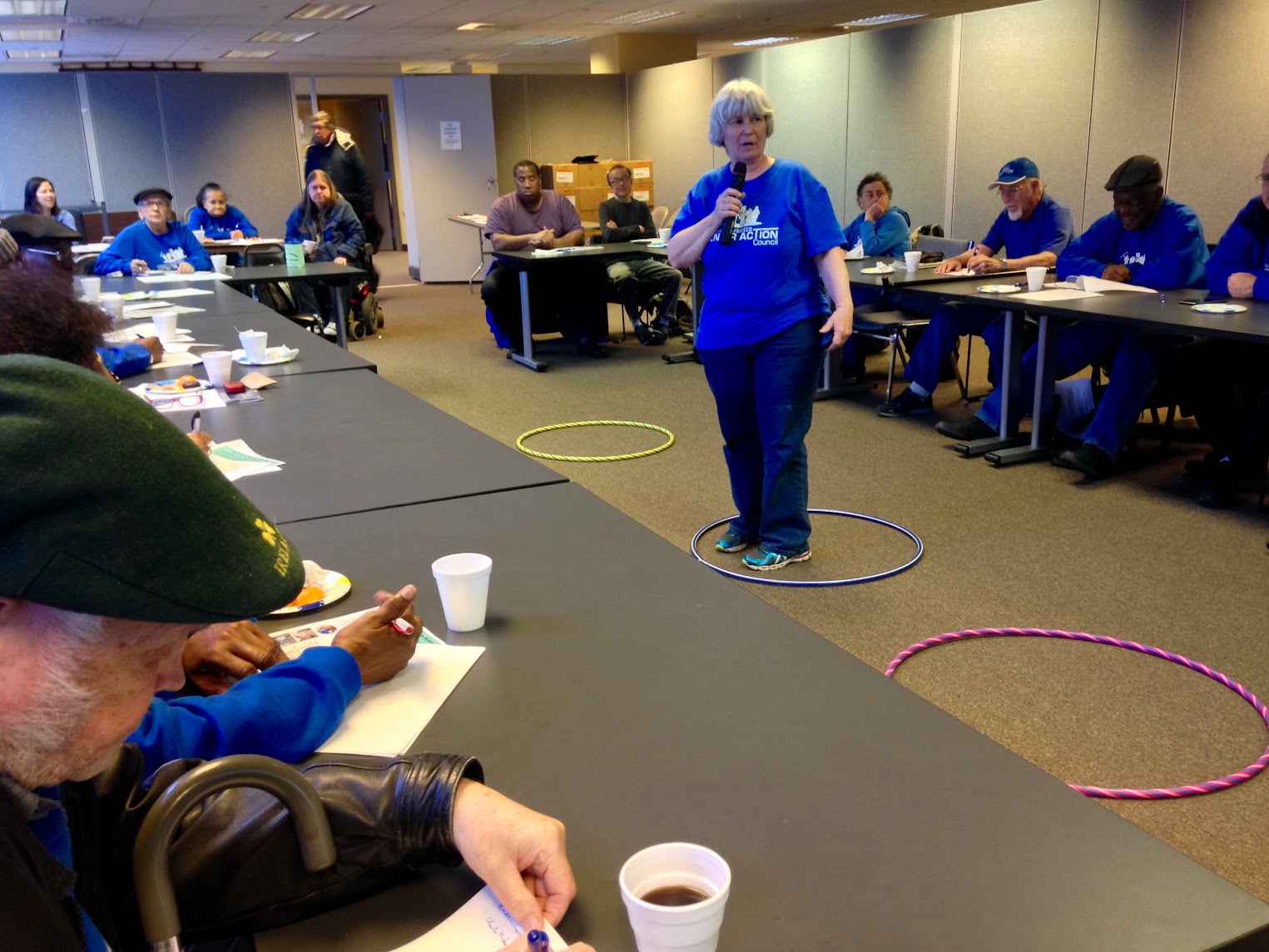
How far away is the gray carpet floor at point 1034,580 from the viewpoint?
2402mm

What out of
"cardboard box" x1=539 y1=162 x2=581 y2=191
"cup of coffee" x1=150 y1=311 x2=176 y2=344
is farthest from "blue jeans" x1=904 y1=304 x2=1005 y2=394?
"cardboard box" x1=539 y1=162 x2=581 y2=191

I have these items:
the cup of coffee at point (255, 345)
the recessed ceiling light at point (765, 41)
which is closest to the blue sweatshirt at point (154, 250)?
the cup of coffee at point (255, 345)

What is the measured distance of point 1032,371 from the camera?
517 centimetres

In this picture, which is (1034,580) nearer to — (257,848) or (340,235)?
(257,848)

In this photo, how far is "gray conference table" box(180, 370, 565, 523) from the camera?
202 cm

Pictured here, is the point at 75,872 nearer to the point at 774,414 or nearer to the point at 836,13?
the point at 774,414

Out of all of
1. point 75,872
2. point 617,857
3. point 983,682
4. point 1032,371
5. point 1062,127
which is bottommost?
point 983,682

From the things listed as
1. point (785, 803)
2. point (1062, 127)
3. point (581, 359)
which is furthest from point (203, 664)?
point (1062, 127)

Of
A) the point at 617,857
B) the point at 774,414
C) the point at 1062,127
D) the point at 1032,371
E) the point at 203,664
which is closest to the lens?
the point at 617,857

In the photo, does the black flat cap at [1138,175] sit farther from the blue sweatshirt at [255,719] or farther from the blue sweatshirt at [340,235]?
the blue sweatshirt at [340,235]

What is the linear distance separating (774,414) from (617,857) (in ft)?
8.28

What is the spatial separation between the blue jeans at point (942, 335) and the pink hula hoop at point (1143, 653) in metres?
2.59

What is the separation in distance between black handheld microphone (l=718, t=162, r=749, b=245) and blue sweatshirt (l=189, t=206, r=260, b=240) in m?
6.55

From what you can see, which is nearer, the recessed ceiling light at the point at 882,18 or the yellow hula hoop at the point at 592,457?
the yellow hula hoop at the point at 592,457
